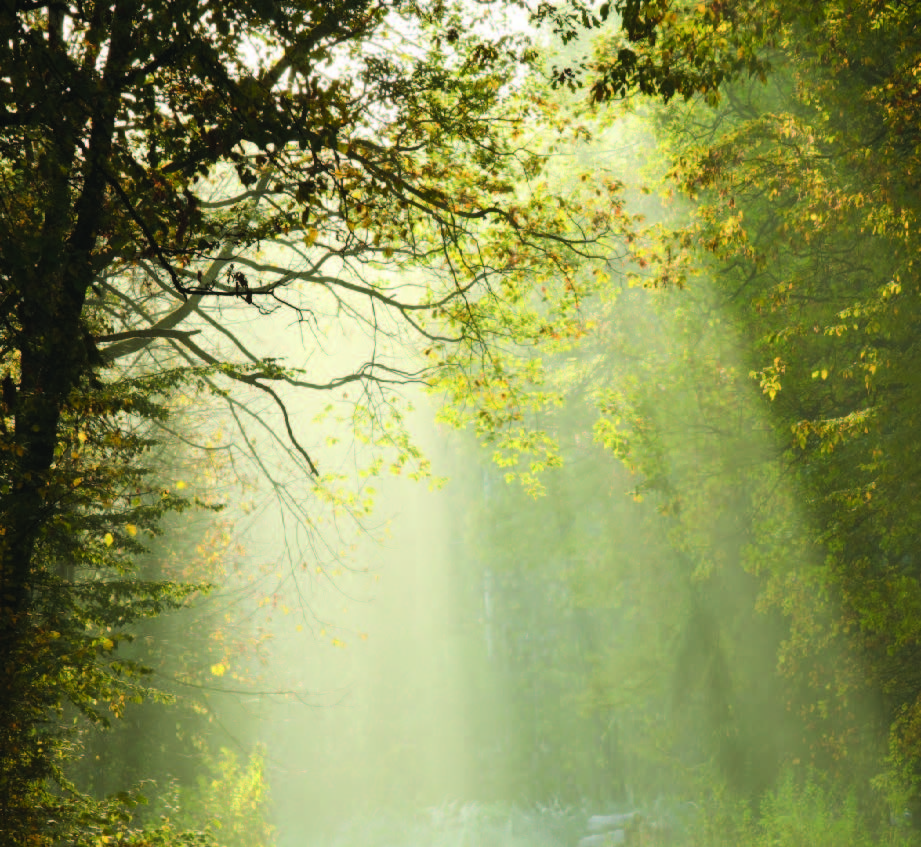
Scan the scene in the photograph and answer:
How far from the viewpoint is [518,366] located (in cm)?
1062

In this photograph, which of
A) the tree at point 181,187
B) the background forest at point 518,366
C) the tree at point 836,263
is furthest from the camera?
the tree at point 836,263

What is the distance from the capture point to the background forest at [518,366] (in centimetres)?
542

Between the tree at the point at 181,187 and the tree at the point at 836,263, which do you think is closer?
the tree at the point at 181,187

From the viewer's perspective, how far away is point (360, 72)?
23.2 ft

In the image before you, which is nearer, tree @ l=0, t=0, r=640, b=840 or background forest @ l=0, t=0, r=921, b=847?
tree @ l=0, t=0, r=640, b=840

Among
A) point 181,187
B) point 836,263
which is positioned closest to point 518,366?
point 836,263

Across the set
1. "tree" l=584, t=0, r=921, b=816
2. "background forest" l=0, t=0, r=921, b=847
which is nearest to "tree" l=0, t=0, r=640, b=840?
"background forest" l=0, t=0, r=921, b=847

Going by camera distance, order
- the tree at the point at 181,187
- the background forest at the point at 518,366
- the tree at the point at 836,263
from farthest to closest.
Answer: the tree at the point at 836,263 < the background forest at the point at 518,366 < the tree at the point at 181,187

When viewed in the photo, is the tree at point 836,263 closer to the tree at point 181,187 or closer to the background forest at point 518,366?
the background forest at point 518,366

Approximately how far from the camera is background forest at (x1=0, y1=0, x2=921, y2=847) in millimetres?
5418

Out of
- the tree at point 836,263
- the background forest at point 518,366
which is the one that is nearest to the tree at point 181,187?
the background forest at point 518,366

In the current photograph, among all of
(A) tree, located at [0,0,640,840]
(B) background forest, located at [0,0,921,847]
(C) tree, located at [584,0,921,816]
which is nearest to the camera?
(A) tree, located at [0,0,640,840]

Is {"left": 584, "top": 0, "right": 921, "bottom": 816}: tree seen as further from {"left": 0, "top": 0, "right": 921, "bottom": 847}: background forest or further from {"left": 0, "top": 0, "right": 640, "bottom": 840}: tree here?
{"left": 0, "top": 0, "right": 640, "bottom": 840}: tree

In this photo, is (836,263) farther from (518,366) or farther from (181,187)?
(181,187)
